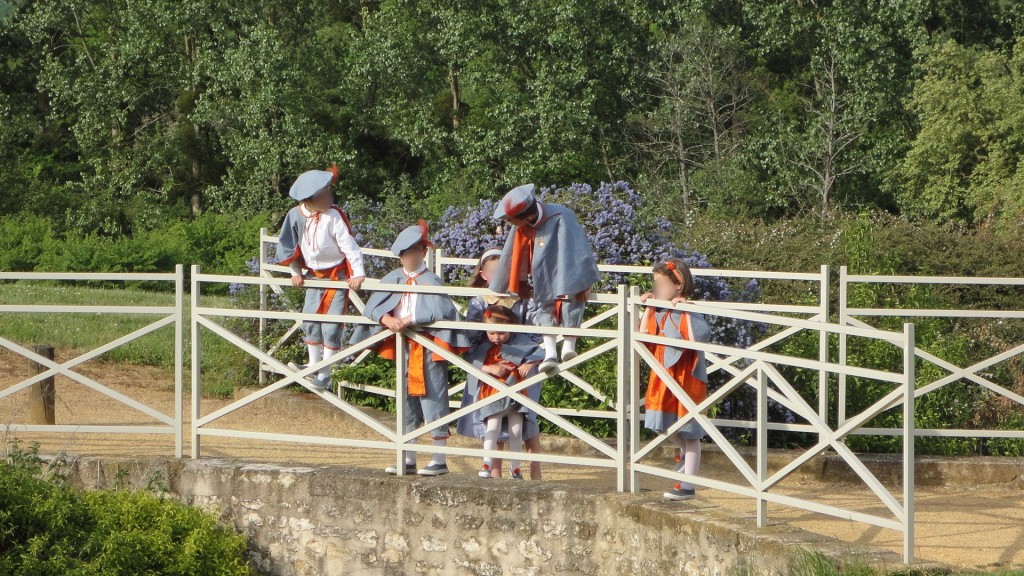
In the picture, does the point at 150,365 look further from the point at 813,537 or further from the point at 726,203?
the point at 726,203

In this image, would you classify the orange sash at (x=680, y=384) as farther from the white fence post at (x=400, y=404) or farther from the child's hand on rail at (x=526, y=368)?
the white fence post at (x=400, y=404)

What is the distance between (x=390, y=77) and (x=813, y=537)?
20.7m

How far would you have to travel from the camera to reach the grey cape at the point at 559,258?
6793 mm

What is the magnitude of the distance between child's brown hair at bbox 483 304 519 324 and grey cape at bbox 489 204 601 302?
157mm

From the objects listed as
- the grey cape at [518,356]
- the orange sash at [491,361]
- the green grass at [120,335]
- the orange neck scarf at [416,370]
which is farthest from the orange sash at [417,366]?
the green grass at [120,335]

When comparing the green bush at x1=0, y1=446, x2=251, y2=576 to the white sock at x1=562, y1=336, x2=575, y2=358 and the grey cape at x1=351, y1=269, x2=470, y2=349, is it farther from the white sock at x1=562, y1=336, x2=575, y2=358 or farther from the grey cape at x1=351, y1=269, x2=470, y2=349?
the white sock at x1=562, y1=336, x2=575, y2=358

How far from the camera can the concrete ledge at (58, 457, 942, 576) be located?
5.92m

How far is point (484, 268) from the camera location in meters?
7.23

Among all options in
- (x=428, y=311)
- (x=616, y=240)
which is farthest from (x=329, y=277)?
(x=616, y=240)

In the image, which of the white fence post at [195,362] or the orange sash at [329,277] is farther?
the orange sash at [329,277]

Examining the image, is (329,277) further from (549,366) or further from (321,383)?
(549,366)

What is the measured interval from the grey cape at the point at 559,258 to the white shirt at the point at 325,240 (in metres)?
1.41

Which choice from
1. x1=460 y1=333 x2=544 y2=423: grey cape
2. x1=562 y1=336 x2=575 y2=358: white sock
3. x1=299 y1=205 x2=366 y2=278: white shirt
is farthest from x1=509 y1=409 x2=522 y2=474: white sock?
x1=299 y1=205 x2=366 y2=278: white shirt

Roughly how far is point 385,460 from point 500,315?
1.89m
